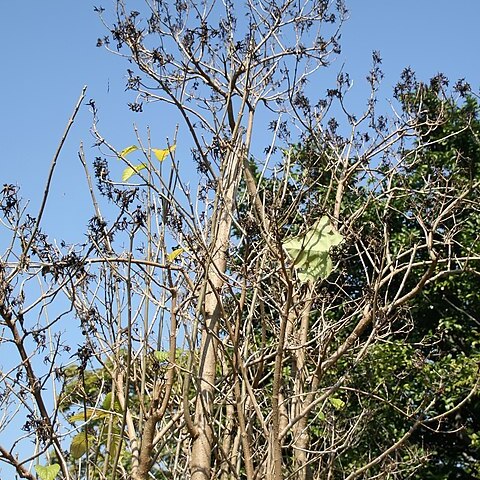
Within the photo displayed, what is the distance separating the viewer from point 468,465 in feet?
22.2

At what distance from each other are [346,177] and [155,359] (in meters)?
2.80

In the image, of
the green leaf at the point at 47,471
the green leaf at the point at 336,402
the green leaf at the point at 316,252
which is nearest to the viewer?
the green leaf at the point at 47,471

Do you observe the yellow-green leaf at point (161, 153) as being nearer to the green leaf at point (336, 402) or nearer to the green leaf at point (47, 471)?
the green leaf at point (47, 471)

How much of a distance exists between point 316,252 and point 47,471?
1048mm

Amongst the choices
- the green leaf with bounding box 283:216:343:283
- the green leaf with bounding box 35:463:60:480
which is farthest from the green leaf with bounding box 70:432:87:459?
the green leaf with bounding box 283:216:343:283

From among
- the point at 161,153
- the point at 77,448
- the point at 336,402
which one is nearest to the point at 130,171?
the point at 161,153

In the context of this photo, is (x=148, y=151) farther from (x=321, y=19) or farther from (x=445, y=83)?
(x=445, y=83)

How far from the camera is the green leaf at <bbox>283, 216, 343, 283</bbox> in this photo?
2502mm

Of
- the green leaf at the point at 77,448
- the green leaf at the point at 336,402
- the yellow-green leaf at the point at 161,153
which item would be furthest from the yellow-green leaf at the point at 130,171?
the green leaf at the point at 336,402

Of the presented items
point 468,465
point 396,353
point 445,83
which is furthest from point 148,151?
point 468,465

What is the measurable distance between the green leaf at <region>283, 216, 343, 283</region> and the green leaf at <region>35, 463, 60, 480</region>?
952mm

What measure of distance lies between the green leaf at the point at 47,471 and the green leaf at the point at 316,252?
95 centimetres

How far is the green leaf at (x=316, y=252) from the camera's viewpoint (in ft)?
8.21

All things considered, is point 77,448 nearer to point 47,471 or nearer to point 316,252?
point 47,471
